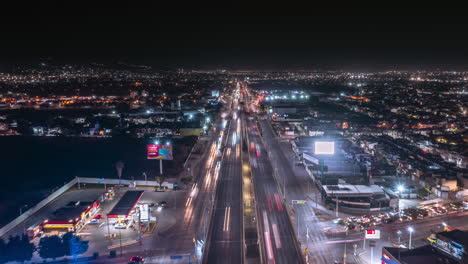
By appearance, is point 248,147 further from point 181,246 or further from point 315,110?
point 315,110

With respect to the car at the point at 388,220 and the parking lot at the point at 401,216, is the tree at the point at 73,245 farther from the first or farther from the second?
the car at the point at 388,220

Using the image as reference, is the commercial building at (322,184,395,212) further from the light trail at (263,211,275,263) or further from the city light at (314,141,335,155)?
the light trail at (263,211,275,263)

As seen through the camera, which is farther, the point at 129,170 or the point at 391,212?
the point at 129,170

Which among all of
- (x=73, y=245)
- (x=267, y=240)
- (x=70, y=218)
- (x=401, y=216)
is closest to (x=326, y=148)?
(x=401, y=216)

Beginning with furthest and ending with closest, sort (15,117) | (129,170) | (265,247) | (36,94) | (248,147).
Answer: (36,94) → (15,117) → (248,147) → (129,170) → (265,247)

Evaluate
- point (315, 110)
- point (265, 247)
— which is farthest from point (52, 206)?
point (315, 110)

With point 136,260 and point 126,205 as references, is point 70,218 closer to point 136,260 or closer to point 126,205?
point 126,205

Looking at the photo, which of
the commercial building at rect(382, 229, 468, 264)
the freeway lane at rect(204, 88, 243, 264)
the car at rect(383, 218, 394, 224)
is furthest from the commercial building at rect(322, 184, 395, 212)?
the commercial building at rect(382, 229, 468, 264)
